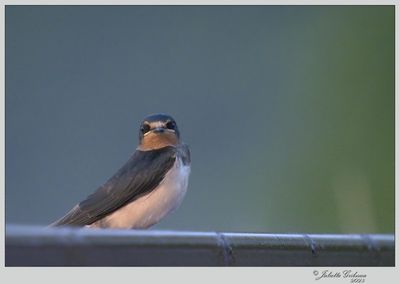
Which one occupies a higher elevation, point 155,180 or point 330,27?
point 330,27

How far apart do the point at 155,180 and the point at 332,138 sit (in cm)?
203

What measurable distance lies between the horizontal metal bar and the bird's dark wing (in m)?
0.80

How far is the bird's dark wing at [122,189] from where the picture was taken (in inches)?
81.8

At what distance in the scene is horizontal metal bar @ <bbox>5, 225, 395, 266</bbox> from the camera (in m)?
1.04

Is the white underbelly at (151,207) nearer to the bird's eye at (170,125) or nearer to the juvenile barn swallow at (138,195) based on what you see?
the juvenile barn swallow at (138,195)

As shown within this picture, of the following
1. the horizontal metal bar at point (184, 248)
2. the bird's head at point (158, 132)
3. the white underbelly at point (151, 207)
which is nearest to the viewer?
the horizontal metal bar at point (184, 248)

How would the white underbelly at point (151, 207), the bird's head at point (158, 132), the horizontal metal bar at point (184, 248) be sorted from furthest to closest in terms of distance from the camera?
the bird's head at point (158, 132) < the white underbelly at point (151, 207) < the horizontal metal bar at point (184, 248)

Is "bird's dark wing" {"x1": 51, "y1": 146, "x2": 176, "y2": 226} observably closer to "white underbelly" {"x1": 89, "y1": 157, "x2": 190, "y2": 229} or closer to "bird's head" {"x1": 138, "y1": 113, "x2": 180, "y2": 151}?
"white underbelly" {"x1": 89, "y1": 157, "x2": 190, "y2": 229}

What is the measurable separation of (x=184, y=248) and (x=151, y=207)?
91 centimetres

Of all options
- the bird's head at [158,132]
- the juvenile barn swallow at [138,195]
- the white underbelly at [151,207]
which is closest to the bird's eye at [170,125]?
the bird's head at [158,132]

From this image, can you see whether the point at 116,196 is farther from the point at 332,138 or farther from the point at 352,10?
the point at 352,10

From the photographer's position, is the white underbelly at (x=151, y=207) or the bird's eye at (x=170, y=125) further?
the bird's eye at (x=170, y=125)

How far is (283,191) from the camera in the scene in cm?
386

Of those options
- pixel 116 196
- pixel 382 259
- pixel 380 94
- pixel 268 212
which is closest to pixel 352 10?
pixel 380 94
